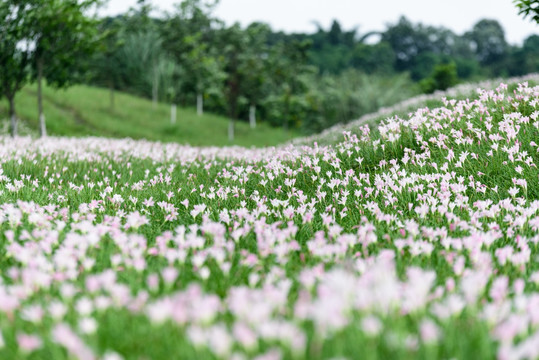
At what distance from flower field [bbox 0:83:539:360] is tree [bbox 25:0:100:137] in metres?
12.9

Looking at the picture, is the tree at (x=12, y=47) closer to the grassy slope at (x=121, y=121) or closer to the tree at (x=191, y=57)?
the grassy slope at (x=121, y=121)

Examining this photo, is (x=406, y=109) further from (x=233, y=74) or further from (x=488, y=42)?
(x=488, y=42)

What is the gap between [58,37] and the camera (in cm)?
1820

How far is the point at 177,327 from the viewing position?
1.86 meters

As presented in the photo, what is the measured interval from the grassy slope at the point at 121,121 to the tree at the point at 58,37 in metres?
3.20

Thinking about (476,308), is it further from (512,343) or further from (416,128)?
(416,128)

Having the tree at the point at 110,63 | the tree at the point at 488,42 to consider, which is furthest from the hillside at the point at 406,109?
the tree at the point at 488,42

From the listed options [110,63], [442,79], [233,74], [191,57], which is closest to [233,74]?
[233,74]

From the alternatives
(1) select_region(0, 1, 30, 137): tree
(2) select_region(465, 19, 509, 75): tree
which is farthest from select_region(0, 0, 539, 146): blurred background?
(2) select_region(465, 19, 509, 75): tree

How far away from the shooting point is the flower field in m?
1.73

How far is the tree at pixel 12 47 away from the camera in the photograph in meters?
15.8

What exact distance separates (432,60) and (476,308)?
316 ft

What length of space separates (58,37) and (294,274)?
18888mm

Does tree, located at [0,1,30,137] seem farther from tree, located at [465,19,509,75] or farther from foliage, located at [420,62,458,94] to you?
tree, located at [465,19,509,75]
